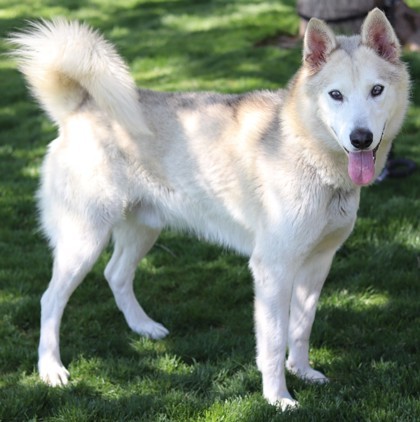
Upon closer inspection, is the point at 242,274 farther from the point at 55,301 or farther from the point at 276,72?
the point at 276,72

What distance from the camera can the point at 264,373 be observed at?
11.6ft

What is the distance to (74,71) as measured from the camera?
3908 mm

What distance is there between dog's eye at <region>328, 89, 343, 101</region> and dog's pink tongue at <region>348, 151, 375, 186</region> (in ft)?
0.75

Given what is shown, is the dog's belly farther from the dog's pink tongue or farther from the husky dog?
the dog's pink tongue

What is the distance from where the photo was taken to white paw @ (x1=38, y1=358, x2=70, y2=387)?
3.72 meters

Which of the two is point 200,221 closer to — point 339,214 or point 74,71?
point 339,214

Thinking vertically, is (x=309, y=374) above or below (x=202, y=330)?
above

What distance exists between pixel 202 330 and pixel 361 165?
57.8 inches

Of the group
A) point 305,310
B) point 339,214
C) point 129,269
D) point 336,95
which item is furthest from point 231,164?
point 129,269

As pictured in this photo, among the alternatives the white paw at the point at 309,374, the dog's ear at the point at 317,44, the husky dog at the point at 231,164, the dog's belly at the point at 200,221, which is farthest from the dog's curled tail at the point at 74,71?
the white paw at the point at 309,374

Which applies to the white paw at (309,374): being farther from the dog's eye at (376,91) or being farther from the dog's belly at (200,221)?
the dog's eye at (376,91)

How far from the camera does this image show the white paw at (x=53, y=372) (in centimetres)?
372

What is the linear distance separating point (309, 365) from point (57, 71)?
6.16 ft

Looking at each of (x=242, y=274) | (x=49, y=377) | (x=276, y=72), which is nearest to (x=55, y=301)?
(x=49, y=377)
